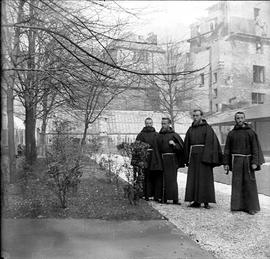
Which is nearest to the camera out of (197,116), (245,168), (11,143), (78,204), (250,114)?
(245,168)

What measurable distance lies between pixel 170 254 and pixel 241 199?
9.78 ft

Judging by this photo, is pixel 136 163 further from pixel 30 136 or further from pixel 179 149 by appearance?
pixel 30 136

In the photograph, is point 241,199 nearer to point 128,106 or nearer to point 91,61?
point 91,61

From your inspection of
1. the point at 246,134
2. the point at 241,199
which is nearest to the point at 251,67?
the point at 246,134

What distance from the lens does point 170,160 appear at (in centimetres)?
768

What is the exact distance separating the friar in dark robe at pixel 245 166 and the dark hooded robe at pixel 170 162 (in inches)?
44.7

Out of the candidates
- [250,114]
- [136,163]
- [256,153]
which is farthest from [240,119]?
[250,114]

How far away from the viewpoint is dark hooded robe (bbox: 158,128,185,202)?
300 inches

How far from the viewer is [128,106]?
17.8 meters

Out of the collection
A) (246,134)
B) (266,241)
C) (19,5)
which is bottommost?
(266,241)

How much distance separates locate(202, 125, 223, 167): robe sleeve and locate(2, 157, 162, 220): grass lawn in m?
1.36

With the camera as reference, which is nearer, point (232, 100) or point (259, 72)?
point (259, 72)

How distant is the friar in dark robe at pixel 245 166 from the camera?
6.71 m

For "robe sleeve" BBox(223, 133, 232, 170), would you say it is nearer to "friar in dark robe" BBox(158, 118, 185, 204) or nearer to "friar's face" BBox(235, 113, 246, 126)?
"friar's face" BBox(235, 113, 246, 126)
